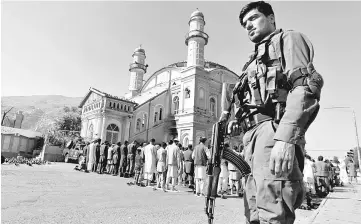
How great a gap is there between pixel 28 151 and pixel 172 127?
54.1 ft

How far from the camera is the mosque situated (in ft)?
72.8

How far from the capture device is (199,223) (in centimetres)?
402

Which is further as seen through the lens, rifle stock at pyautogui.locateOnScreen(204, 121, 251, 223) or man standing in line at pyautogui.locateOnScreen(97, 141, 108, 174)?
man standing in line at pyautogui.locateOnScreen(97, 141, 108, 174)

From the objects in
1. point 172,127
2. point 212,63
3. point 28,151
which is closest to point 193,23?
point 212,63

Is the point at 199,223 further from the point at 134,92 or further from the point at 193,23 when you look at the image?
the point at 134,92

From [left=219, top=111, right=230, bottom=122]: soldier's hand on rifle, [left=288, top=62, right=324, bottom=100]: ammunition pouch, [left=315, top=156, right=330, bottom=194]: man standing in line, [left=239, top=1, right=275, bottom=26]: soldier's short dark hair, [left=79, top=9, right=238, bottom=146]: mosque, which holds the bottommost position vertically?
[left=315, top=156, right=330, bottom=194]: man standing in line

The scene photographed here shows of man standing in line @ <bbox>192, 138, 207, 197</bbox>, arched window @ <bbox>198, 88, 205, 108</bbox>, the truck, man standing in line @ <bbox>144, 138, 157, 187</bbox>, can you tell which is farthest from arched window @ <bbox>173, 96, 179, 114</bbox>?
man standing in line @ <bbox>192, 138, 207, 197</bbox>

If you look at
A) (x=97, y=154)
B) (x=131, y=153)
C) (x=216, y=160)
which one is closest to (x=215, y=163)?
(x=216, y=160)

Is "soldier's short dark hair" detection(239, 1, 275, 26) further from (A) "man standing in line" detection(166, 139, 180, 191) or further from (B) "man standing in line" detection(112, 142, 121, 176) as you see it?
(B) "man standing in line" detection(112, 142, 121, 176)

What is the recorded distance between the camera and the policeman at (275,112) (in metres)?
1.56

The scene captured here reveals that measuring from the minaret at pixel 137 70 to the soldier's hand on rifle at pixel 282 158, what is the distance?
32.5m

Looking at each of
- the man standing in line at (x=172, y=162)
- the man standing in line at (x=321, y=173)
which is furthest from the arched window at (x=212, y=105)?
the man standing in line at (x=172, y=162)

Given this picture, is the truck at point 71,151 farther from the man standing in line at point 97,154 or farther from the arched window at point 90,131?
the man standing in line at point 97,154

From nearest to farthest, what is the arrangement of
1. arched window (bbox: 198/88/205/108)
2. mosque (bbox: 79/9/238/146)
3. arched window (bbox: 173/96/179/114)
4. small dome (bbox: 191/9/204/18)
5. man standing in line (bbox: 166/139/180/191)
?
man standing in line (bbox: 166/139/180/191), mosque (bbox: 79/9/238/146), arched window (bbox: 198/88/205/108), small dome (bbox: 191/9/204/18), arched window (bbox: 173/96/179/114)
